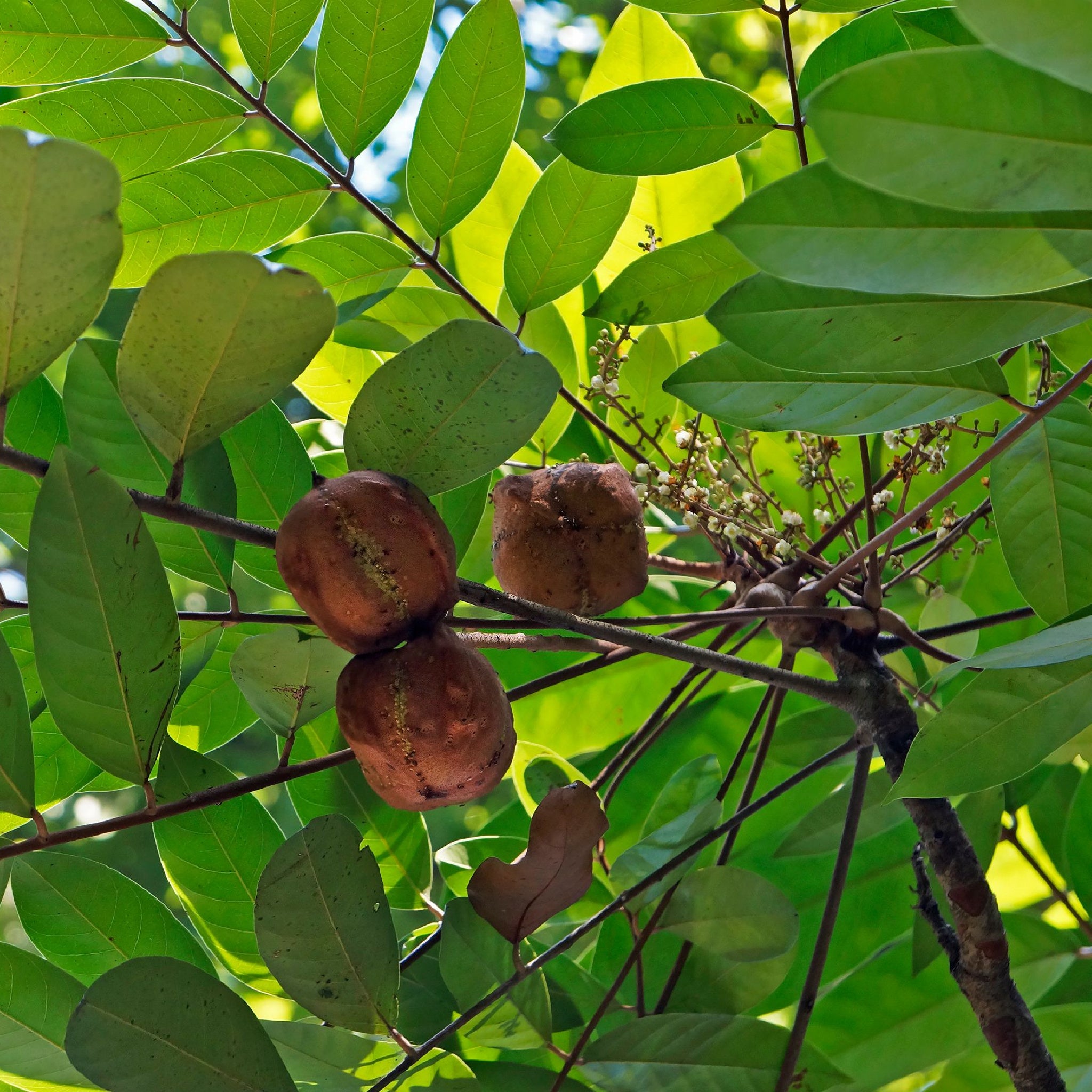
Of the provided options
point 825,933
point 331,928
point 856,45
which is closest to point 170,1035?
point 331,928

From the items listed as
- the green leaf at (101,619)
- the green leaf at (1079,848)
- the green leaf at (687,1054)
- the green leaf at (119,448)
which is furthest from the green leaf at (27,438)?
the green leaf at (1079,848)

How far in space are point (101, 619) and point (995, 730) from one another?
350 mm

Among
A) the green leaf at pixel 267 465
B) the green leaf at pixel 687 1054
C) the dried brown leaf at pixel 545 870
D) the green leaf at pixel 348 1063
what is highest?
the green leaf at pixel 267 465

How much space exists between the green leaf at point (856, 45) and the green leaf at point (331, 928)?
435 millimetres

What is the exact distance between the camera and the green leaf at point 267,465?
1.75ft

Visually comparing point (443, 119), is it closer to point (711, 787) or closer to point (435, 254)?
point (435, 254)

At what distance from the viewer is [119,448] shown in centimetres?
49

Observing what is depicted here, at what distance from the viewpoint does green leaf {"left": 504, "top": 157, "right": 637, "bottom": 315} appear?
23.9 inches

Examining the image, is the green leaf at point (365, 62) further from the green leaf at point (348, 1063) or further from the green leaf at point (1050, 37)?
the green leaf at point (348, 1063)

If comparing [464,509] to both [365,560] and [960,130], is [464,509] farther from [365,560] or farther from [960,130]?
[960,130]

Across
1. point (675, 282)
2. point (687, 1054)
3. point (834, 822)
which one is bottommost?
point (687, 1054)

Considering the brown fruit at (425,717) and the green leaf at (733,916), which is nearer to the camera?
the brown fruit at (425,717)

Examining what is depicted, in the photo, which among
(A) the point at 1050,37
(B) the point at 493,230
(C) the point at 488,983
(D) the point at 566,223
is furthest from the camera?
(B) the point at 493,230

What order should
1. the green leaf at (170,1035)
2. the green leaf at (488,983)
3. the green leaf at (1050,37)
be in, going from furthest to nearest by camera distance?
the green leaf at (488,983), the green leaf at (170,1035), the green leaf at (1050,37)
